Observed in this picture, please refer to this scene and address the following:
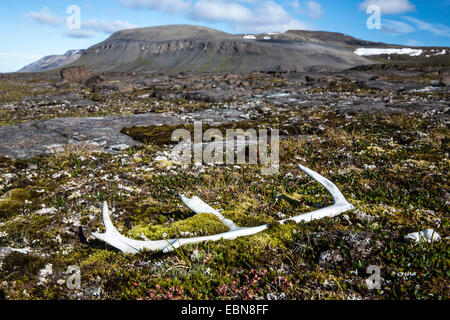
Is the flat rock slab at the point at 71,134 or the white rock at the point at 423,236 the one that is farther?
the flat rock slab at the point at 71,134

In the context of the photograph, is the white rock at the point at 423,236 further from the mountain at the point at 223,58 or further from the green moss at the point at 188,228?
the mountain at the point at 223,58

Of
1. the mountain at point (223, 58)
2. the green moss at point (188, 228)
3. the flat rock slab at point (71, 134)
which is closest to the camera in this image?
the green moss at point (188, 228)

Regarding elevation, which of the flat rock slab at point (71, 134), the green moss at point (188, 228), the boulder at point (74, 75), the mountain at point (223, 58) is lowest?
the green moss at point (188, 228)

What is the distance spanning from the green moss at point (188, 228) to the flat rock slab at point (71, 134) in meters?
6.94

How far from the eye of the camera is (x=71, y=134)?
1312 cm

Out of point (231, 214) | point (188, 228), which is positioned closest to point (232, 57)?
point (231, 214)

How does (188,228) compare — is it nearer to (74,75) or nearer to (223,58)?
(74,75)

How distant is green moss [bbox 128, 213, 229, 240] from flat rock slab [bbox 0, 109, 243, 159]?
694 cm

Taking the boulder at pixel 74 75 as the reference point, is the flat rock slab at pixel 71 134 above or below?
below

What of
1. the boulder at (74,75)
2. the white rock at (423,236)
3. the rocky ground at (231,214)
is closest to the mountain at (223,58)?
the boulder at (74,75)

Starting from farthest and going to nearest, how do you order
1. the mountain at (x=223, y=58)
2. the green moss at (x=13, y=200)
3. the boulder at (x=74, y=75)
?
the mountain at (x=223, y=58), the boulder at (x=74, y=75), the green moss at (x=13, y=200)

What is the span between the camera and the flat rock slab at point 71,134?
11023 millimetres

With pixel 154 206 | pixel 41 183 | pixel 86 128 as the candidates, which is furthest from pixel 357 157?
pixel 86 128

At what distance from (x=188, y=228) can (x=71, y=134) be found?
11.0 metres
